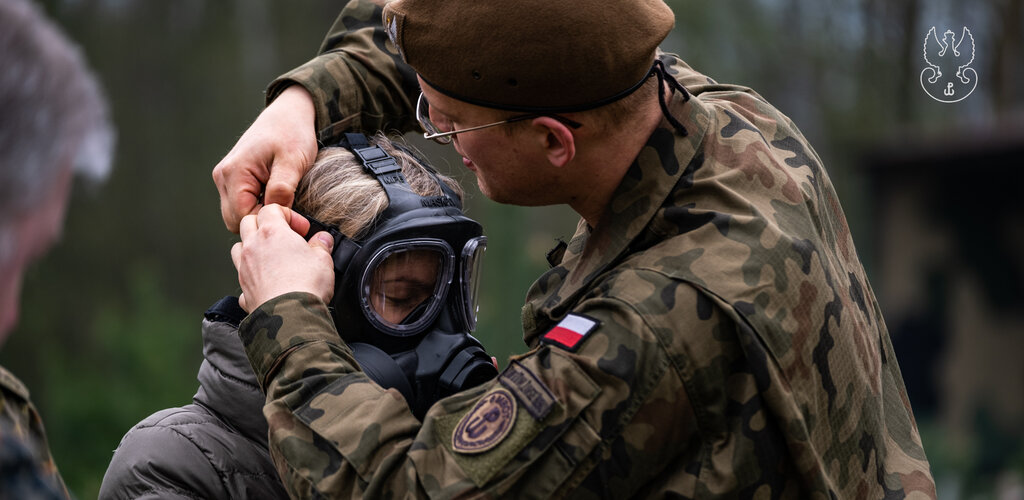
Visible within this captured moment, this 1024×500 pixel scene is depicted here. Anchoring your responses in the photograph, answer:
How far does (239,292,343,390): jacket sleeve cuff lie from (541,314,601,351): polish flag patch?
20.3 inches

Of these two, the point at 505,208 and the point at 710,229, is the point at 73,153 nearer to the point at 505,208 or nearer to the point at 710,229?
the point at 710,229

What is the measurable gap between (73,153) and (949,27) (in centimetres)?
770

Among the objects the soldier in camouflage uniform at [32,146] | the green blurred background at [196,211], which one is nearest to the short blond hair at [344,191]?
the soldier in camouflage uniform at [32,146]

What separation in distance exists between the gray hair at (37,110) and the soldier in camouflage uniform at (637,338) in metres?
0.75

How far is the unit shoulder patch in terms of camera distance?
6.51 ft

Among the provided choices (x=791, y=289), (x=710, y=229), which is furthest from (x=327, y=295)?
(x=791, y=289)

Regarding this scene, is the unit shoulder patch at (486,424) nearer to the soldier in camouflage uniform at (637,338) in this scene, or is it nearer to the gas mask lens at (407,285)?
the soldier in camouflage uniform at (637,338)

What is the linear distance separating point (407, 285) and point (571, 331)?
0.86m

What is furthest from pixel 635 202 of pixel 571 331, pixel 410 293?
pixel 410 293

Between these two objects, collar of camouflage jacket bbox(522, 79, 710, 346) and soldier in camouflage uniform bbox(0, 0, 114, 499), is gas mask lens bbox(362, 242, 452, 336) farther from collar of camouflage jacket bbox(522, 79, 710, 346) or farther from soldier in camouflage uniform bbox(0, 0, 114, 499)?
soldier in camouflage uniform bbox(0, 0, 114, 499)

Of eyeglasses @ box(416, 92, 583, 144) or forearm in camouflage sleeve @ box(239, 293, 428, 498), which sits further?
eyeglasses @ box(416, 92, 583, 144)

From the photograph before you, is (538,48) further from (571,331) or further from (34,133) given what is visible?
(34,133)

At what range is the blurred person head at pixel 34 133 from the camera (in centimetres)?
148

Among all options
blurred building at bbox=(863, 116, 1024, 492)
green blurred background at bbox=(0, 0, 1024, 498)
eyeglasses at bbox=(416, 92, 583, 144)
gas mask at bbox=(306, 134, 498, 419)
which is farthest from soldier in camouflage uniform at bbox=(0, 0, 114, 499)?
blurred building at bbox=(863, 116, 1024, 492)
